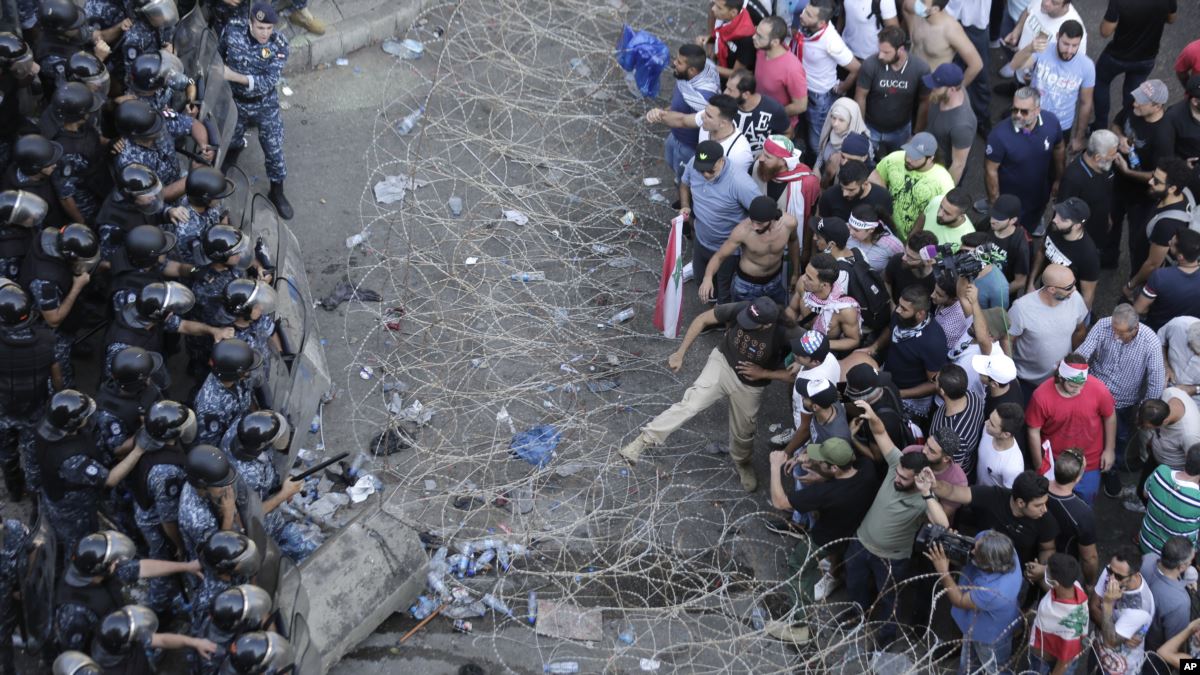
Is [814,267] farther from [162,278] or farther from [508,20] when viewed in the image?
[508,20]

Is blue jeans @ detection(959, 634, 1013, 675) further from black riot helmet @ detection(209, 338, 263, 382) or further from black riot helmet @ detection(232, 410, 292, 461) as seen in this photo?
black riot helmet @ detection(209, 338, 263, 382)

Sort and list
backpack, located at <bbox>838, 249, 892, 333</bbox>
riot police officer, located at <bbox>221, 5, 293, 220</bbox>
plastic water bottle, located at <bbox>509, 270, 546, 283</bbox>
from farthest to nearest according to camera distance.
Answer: plastic water bottle, located at <bbox>509, 270, 546, 283</bbox>, riot police officer, located at <bbox>221, 5, 293, 220</bbox>, backpack, located at <bbox>838, 249, 892, 333</bbox>

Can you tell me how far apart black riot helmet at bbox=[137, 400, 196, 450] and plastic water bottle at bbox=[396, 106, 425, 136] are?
15.4 ft

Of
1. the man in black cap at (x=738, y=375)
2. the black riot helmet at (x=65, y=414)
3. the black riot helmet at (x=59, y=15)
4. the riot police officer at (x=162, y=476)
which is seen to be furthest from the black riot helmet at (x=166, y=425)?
the black riot helmet at (x=59, y=15)

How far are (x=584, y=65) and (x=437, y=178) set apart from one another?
6.98 feet

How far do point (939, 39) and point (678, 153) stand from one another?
2.17 m

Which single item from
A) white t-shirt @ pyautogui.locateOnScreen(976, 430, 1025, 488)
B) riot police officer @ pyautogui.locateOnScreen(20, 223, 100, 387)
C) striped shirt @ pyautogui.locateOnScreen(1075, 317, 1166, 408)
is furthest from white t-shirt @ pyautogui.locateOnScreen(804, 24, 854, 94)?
riot police officer @ pyautogui.locateOnScreen(20, 223, 100, 387)

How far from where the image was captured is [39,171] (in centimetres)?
728

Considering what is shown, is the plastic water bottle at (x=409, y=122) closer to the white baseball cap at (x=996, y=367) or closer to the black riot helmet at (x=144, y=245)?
the black riot helmet at (x=144, y=245)

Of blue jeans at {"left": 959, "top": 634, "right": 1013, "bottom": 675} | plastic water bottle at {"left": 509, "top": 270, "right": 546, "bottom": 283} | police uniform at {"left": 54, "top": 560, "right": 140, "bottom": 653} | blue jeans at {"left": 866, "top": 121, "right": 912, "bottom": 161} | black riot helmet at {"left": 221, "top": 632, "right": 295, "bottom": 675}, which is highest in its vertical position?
blue jeans at {"left": 866, "top": 121, "right": 912, "bottom": 161}

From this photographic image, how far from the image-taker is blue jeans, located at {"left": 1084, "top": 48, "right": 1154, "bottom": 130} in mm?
9844

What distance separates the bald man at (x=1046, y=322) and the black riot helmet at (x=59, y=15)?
244 inches

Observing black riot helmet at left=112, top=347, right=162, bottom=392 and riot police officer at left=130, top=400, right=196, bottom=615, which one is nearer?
riot police officer at left=130, top=400, right=196, bottom=615

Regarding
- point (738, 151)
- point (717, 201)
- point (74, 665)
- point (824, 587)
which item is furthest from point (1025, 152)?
point (74, 665)
